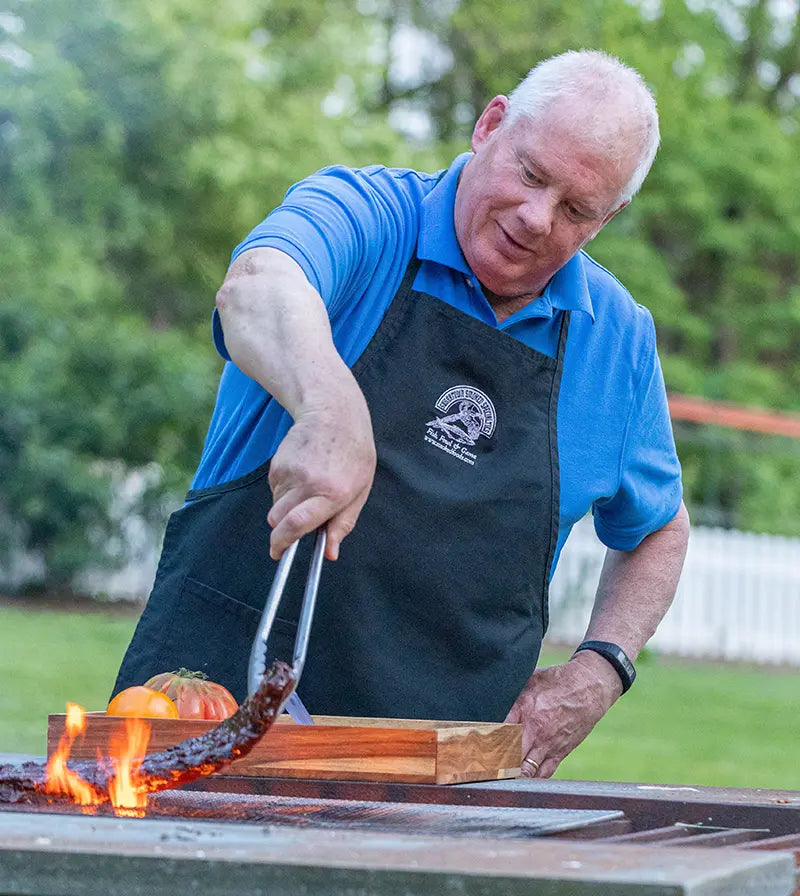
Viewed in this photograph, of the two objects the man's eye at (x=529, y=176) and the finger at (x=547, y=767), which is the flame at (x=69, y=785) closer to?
the finger at (x=547, y=767)

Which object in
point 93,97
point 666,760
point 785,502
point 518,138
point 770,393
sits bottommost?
point 666,760

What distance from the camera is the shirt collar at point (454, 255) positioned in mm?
2379

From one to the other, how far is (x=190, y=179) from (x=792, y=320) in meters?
7.99

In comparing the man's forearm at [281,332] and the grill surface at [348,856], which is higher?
the man's forearm at [281,332]

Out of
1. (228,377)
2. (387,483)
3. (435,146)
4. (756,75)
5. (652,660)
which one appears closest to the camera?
(387,483)

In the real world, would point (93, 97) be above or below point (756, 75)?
below

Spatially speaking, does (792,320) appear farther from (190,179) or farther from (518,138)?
(518,138)

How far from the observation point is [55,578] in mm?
12891

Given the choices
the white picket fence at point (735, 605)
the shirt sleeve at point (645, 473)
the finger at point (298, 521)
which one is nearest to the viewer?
the finger at point (298, 521)

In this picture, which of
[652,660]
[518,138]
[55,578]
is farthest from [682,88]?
[518,138]

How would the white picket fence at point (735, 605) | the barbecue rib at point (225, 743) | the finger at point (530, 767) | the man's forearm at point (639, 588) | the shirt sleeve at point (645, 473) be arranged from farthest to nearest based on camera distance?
the white picket fence at point (735, 605) → the man's forearm at point (639, 588) → the shirt sleeve at point (645, 473) → the finger at point (530, 767) → the barbecue rib at point (225, 743)

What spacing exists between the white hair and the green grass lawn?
3.96 meters

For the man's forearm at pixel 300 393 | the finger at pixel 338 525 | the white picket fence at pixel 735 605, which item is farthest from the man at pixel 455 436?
the white picket fence at pixel 735 605

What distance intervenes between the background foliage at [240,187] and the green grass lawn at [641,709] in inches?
72.8
